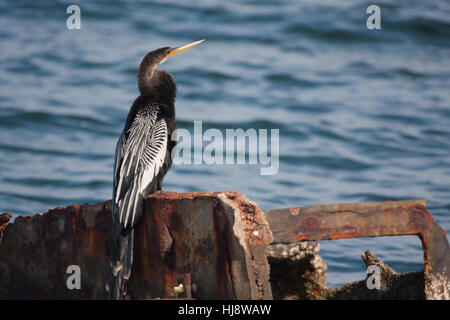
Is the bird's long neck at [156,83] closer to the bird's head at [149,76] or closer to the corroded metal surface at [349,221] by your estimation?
the bird's head at [149,76]

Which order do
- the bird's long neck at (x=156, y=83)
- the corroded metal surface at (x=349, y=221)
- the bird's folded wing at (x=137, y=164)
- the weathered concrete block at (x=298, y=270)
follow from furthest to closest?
the bird's long neck at (x=156, y=83)
the weathered concrete block at (x=298, y=270)
the bird's folded wing at (x=137, y=164)
the corroded metal surface at (x=349, y=221)

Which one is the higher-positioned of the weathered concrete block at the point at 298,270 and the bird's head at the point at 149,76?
the bird's head at the point at 149,76

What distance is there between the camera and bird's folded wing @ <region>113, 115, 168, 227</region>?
12.3ft

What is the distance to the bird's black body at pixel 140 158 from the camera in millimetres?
3629

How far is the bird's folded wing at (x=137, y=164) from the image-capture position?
→ 3.73 m

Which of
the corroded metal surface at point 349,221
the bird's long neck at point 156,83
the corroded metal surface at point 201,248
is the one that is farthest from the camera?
the bird's long neck at point 156,83

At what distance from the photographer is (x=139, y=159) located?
4.50 m

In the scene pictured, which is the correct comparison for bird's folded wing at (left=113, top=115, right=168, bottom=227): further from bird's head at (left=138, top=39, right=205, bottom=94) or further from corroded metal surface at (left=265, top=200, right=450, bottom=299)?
corroded metal surface at (left=265, top=200, right=450, bottom=299)

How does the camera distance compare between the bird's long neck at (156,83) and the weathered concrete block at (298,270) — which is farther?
the bird's long neck at (156,83)

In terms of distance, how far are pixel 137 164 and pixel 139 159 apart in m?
0.07

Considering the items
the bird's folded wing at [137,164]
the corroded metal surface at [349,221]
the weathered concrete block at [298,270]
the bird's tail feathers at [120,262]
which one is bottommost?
the weathered concrete block at [298,270]

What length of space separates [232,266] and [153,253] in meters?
0.60

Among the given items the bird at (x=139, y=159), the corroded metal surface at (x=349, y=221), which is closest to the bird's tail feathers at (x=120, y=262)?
the bird at (x=139, y=159)
